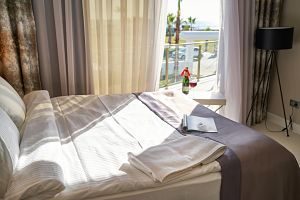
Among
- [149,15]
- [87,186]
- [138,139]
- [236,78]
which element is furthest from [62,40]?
[236,78]

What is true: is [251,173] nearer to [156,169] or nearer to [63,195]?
[156,169]

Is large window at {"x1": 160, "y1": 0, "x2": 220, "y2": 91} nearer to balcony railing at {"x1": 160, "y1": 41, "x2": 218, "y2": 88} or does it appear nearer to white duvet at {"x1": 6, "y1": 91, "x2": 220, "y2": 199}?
balcony railing at {"x1": 160, "y1": 41, "x2": 218, "y2": 88}

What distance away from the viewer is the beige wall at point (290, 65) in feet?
10.6

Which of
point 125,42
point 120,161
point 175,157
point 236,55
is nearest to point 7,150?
point 120,161

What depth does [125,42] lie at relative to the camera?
2.98 metres

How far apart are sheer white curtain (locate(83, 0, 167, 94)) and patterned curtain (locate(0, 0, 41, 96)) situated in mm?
552

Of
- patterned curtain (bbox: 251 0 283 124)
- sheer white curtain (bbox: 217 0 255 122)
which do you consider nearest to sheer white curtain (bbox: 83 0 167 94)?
sheer white curtain (bbox: 217 0 255 122)

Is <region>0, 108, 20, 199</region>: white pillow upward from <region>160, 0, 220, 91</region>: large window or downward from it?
downward

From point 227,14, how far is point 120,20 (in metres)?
1.30

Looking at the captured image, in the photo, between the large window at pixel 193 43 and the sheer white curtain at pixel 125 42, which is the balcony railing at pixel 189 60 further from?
the sheer white curtain at pixel 125 42

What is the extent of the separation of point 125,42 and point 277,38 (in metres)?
1.72

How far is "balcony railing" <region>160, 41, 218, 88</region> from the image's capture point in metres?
3.85

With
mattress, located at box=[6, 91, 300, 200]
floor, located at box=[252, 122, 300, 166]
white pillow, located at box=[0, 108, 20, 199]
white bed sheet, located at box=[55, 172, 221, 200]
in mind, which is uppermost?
white pillow, located at box=[0, 108, 20, 199]

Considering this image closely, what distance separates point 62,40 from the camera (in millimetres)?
2676
